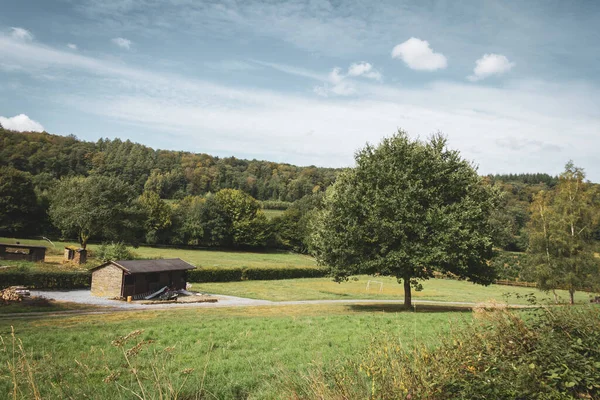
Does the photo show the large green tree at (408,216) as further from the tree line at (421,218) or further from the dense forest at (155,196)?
the dense forest at (155,196)

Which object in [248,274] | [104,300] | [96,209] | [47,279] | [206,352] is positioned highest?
[96,209]

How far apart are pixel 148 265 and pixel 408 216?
986 inches

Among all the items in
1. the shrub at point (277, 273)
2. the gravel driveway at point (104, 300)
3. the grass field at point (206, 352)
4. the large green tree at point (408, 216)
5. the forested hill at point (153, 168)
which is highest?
the forested hill at point (153, 168)

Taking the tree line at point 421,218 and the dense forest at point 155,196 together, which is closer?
the tree line at point 421,218

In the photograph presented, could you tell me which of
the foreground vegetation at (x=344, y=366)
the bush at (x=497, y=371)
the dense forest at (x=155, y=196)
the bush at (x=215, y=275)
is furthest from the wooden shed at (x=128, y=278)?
the bush at (x=497, y=371)

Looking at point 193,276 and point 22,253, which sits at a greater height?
point 22,253

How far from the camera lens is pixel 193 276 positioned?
161 feet

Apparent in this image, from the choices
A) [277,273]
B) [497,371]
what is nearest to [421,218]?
[497,371]

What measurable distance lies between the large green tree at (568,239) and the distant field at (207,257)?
37.1 meters

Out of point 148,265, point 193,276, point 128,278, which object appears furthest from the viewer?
point 193,276

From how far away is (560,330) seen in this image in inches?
295

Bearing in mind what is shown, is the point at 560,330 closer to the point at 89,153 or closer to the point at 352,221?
the point at 352,221

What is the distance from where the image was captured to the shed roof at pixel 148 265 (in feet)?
112

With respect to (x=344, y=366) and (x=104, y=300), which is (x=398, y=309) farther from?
(x=104, y=300)
